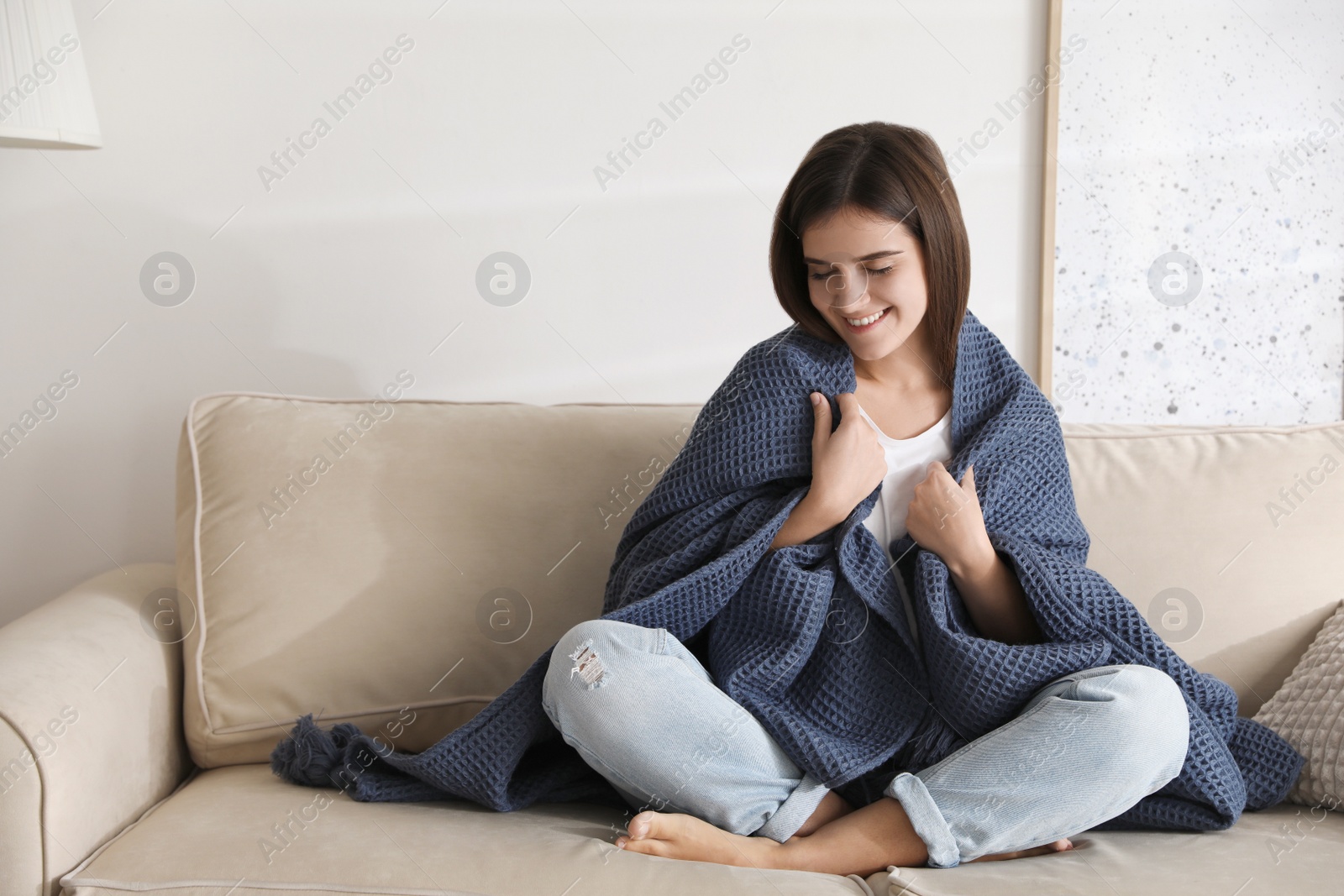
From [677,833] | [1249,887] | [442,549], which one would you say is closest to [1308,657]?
[1249,887]

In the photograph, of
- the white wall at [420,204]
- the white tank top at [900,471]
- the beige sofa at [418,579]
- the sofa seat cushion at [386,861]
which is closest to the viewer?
the sofa seat cushion at [386,861]

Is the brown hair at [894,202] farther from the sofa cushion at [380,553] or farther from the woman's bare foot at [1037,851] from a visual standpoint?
the woman's bare foot at [1037,851]

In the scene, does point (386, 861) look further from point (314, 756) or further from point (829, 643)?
point (829, 643)

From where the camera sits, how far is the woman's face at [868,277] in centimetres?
126

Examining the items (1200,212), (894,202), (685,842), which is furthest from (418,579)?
(1200,212)


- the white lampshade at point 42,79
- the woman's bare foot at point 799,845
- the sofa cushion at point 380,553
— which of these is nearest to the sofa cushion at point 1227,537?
the woman's bare foot at point 799,845

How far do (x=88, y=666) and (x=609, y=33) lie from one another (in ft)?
4.19

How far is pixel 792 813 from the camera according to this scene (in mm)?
1111

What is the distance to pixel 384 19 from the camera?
5.75 feet

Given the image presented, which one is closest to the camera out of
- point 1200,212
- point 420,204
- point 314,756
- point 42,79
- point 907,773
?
point 907,773

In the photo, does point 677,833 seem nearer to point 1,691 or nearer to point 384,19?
point 1,691

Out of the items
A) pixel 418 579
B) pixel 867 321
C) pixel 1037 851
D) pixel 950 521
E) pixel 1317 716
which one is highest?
pixel 867 321

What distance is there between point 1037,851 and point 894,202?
2.50 feet

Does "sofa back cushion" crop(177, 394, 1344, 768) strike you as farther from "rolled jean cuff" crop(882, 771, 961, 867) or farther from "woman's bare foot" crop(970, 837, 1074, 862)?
"rolled jean cuff" crop(882, 771, 961, 867)
